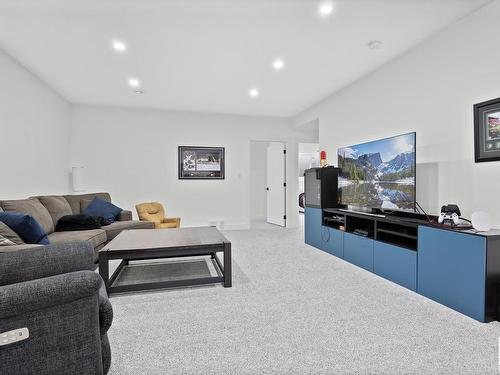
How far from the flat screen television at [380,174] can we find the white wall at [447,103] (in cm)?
35

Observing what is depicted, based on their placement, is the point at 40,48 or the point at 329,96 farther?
the point at 329,96

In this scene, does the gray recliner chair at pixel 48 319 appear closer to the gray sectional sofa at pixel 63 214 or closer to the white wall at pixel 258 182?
the gray sectional sofa at pixel 63 214

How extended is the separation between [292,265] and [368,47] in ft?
8.98

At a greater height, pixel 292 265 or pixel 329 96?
pixel 329 96

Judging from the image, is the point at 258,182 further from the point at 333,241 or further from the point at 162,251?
the point at 162,251

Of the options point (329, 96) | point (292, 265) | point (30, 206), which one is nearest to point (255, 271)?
point (292, 265)

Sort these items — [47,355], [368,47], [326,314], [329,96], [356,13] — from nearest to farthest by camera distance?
1. [47,355]
2. [326,314]
3. [356,13]
4. [368,47]
5. [329,96]

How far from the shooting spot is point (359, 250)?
3.46m

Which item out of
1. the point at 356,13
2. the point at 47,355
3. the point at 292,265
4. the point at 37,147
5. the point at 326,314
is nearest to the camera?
the point at 47,355

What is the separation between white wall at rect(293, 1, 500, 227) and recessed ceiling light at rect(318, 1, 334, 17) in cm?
134

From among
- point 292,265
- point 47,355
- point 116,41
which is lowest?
point 292,265

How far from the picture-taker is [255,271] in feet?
10.8

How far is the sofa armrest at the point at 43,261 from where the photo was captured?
1224 mm

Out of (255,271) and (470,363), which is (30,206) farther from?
(470,363)
